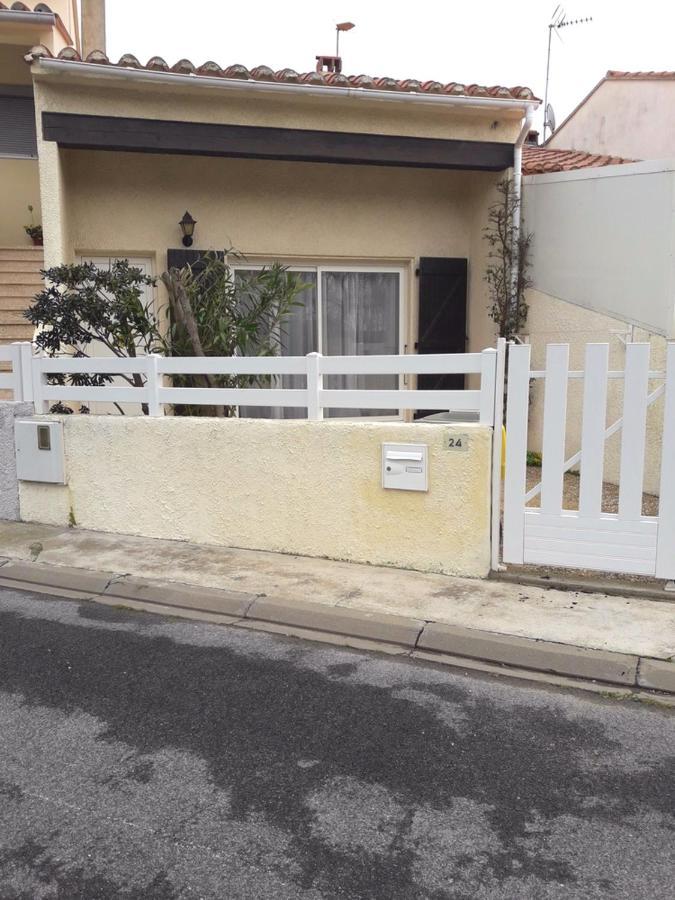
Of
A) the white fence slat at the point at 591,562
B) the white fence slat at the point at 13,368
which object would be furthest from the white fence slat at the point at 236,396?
the white fence slat at the point at 591,562

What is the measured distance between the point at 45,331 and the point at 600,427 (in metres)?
4.98

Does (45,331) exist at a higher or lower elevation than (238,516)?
higher

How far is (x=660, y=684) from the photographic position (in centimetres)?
386

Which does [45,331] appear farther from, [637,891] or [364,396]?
[637,891]

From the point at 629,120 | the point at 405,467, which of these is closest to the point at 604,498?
the point at 405,467

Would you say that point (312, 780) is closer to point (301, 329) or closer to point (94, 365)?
point (94, 365)

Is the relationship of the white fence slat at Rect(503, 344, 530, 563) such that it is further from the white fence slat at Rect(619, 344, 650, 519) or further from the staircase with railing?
the staircase with railing

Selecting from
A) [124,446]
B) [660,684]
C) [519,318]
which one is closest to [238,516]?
[124,446]

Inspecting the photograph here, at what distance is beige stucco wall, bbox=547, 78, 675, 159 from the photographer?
11.3 meters

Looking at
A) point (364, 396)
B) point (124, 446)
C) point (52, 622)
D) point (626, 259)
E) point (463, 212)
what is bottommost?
point (52, 622)

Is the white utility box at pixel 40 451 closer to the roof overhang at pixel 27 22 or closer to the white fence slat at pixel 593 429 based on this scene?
the white fence slat at pixel 593 429

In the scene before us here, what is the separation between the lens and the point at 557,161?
9922 mm

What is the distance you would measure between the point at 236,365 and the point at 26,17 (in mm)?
6498

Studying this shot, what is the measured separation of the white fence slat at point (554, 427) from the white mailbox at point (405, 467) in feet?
2.67
